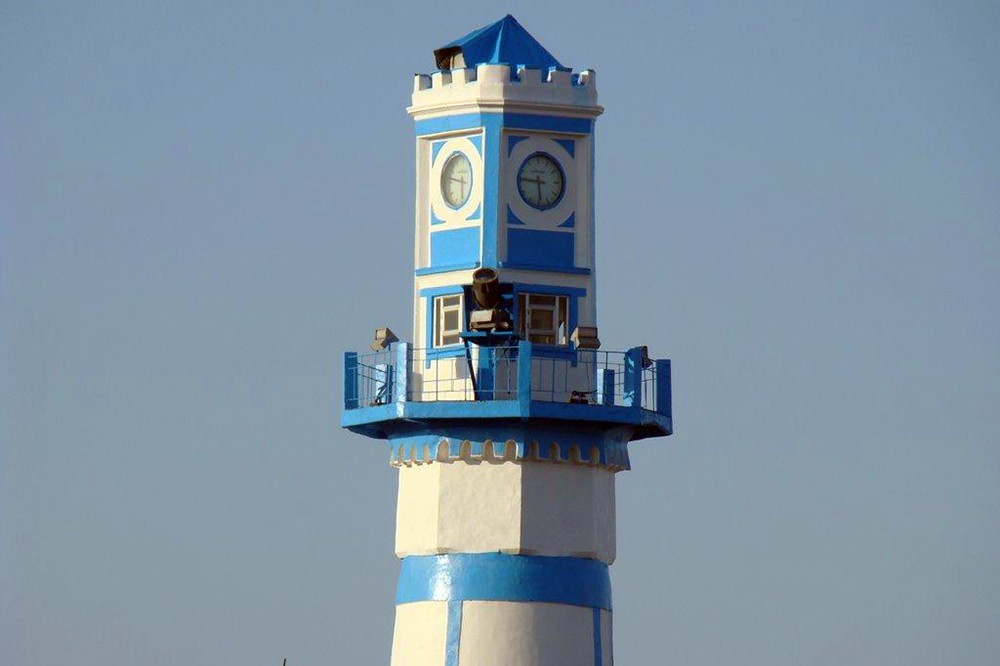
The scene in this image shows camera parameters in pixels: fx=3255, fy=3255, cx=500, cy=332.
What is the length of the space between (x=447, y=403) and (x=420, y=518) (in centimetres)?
255

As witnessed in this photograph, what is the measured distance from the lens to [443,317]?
59.5 meters

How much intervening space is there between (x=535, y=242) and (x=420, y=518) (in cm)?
545

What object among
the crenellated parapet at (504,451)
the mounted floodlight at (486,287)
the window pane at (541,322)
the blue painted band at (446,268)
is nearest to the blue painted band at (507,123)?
the blue painted band at (446,268)

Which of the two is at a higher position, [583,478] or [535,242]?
[535,242]

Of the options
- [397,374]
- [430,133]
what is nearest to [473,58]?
[430,133]

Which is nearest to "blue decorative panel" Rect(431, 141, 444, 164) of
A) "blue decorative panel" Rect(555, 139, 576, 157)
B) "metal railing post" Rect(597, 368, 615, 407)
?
"blue decorative panel" Rect(555, 139, 576, 157)

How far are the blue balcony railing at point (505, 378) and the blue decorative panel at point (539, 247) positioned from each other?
1.64m

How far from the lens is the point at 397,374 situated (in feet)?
192

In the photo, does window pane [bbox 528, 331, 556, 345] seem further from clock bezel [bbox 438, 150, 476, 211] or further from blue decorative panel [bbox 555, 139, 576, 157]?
blue decorative panel [bbox 555, 139, 576, 157]

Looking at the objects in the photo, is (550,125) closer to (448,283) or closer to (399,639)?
(448,283)

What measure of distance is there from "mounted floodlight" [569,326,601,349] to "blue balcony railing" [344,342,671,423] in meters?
0.34

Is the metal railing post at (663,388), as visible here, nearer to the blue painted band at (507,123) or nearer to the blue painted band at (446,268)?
the blue painted band at (446,268)

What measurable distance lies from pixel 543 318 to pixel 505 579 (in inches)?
190

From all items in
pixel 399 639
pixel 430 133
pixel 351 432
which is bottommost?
pixel 399 639
